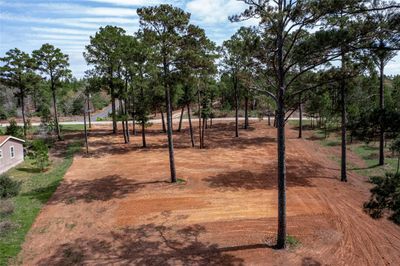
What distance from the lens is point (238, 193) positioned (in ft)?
58.5

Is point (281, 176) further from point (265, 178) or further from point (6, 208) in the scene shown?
point (6, 208)

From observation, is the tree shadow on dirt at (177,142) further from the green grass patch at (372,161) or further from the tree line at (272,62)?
the green grass patch at (372,161)

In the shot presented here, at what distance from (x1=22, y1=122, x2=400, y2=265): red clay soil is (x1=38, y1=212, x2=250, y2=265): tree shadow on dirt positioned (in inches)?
1.5

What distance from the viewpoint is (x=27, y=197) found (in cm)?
1778

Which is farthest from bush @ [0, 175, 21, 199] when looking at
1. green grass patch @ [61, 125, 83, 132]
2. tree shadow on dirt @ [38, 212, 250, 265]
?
green grass patch @ [61, 125, 83, 132]

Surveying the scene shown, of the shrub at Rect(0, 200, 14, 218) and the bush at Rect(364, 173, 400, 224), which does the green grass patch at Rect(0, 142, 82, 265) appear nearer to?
the shrub at Rect(0, 200, 14, 218)

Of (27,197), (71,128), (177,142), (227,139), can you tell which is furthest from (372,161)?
(71,128)

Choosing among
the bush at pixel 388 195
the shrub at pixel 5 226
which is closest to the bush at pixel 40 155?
the shrub at pixel 5 226

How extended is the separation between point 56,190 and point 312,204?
49.8 feet

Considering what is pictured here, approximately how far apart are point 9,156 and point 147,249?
60.3 feet

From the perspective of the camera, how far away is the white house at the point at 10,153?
23.1 metres

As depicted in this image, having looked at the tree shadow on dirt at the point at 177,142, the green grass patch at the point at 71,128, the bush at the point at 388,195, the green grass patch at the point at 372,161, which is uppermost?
the green grass patch at the point at 71,128

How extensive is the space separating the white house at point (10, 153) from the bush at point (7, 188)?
5.86 metres

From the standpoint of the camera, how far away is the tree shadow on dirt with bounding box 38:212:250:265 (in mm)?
10898
